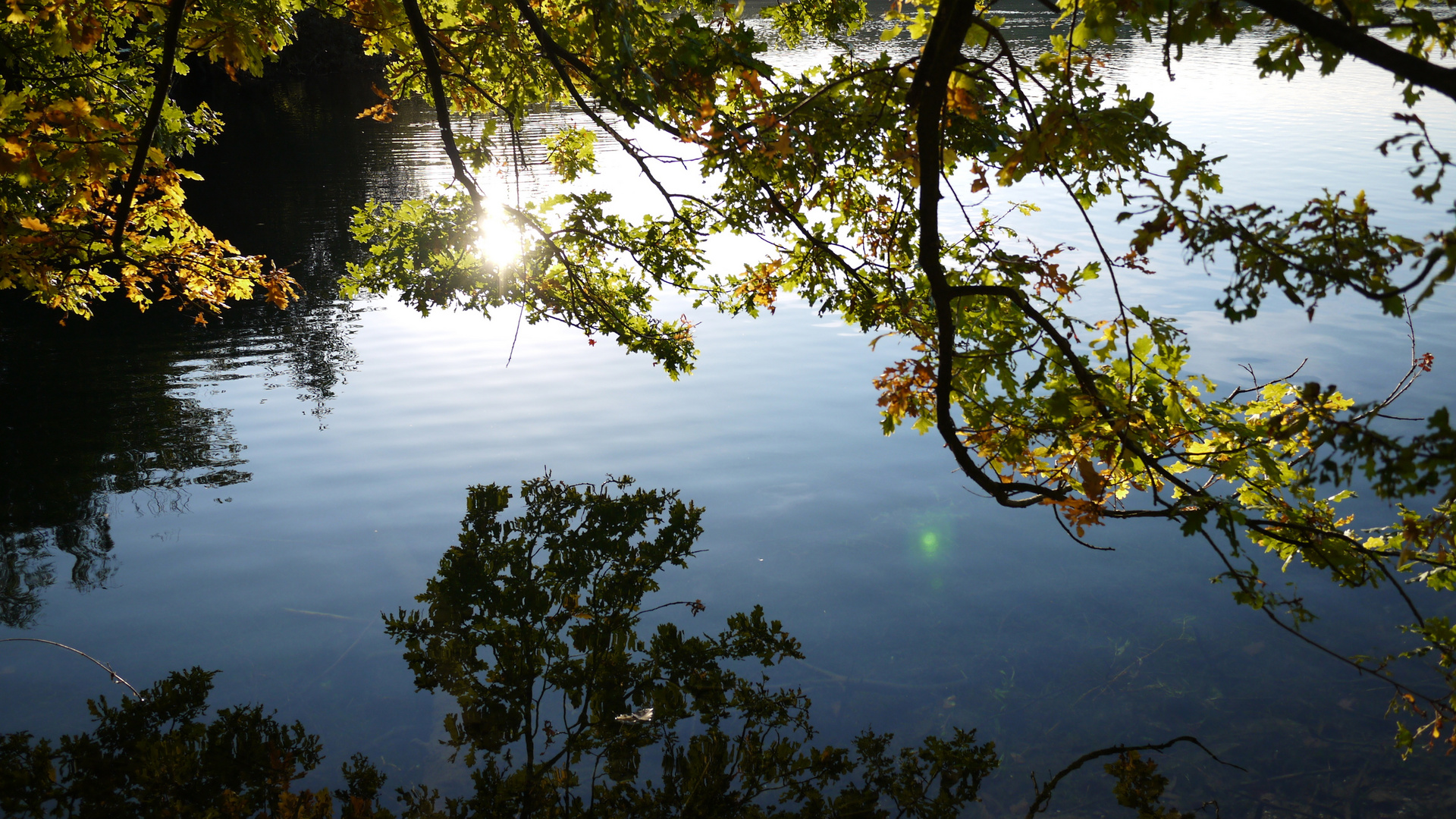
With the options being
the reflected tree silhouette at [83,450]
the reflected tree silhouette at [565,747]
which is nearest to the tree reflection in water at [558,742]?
the reflected tree silhouette at [565,747]

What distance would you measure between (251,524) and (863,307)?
23.8ft

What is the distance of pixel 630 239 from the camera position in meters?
7.54

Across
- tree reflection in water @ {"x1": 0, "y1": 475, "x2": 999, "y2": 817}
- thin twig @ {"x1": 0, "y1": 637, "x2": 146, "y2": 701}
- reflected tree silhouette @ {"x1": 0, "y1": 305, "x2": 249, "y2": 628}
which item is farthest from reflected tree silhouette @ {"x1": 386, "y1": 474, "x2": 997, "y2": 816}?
reflected tree silhouette @ {"x1": 0, "y1": 305, "x2": 249, "y2": 628}

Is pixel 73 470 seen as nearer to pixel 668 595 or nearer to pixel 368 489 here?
pixel 368 489

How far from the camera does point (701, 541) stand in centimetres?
898

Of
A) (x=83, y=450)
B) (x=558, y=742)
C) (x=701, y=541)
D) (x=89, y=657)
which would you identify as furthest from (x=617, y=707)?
(x=83, y=450)

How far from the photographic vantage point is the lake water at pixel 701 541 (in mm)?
6422

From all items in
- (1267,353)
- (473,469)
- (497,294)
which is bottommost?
(473,469)

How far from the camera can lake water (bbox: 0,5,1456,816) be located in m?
6.42

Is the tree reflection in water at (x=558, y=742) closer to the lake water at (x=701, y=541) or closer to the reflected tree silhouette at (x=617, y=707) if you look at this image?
the reflected tree silhouette at (x=617, y=707)

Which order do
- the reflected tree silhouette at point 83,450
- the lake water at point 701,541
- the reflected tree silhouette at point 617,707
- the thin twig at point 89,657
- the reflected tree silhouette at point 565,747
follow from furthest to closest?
the reflected tree silhouette at point 83,450, the thin twig at point 89,657, the lake water at point 701,541, the reflected tree silhouette at point 617,707, the reflected tree silhouette at point 565,747

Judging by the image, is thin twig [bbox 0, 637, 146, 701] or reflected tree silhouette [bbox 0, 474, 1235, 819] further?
thin twig [bbox 0, 637, 146, 701]

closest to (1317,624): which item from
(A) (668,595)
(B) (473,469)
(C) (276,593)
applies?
(A) (668,595)

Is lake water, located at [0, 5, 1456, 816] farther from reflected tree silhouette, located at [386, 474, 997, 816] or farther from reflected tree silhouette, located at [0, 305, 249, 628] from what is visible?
reflected tree silhouette, located at [386, 474, 997, 816]
